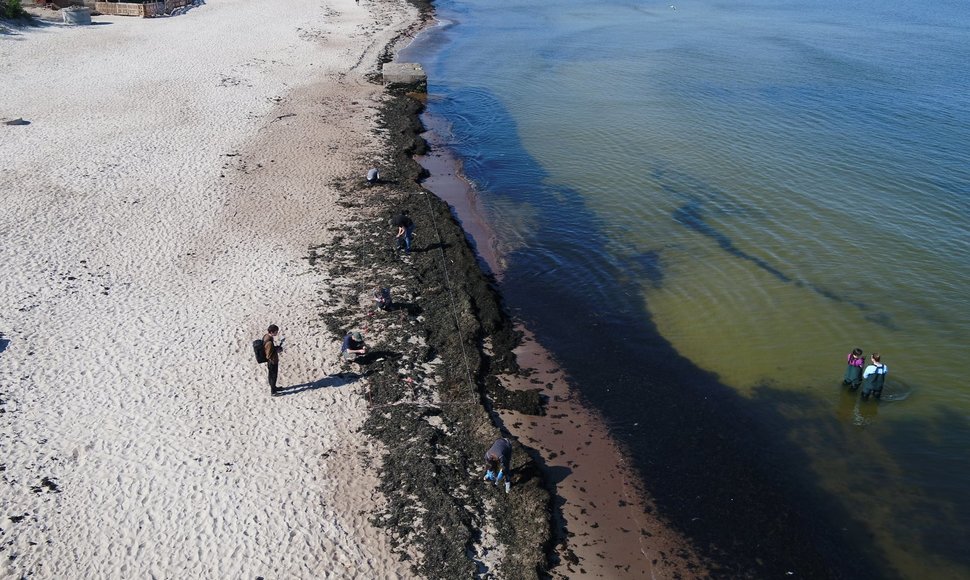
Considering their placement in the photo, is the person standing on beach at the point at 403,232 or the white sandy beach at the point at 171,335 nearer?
the white sandy beach at the point at 171,335

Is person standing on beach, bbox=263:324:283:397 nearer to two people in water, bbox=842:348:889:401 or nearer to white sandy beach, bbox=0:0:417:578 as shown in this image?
white sandy beach, bbox=0:0:417:578

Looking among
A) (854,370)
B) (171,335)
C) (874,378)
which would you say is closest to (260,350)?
(171,335)

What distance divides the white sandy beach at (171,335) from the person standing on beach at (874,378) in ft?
39.7

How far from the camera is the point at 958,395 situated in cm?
1781

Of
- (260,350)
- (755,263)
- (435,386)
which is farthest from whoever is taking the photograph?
(755,263)

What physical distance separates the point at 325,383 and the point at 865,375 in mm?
13058

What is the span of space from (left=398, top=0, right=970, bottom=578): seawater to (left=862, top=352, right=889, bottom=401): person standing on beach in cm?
39

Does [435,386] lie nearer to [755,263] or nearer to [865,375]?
[865,375]

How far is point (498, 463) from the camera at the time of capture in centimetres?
1388

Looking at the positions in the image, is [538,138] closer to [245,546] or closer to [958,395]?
[958,395]

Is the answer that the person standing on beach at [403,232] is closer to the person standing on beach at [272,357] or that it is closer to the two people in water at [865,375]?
the person standing on beach at [272,357]

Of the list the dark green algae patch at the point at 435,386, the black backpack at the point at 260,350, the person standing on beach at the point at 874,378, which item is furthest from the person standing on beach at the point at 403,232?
the person standing on beach at the point at 874,378

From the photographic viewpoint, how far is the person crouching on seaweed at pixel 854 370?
17312mm

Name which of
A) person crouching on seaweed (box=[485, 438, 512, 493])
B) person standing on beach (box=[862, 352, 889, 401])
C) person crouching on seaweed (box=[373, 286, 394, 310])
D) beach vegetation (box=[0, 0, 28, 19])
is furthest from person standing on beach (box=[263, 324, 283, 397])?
beach vegetation (box=[0, 0, 28, 19])
